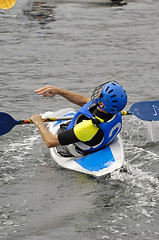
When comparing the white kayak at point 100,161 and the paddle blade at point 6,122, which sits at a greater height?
the paddle blade at point 6,122

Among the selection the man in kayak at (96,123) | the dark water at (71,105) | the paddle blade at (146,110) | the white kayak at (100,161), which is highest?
the man in kayak at (96,123)

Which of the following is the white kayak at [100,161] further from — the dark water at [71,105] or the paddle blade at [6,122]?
the paddle blade at [6,122]

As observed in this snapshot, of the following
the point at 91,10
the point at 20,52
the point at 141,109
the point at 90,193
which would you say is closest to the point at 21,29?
the point at 20,52

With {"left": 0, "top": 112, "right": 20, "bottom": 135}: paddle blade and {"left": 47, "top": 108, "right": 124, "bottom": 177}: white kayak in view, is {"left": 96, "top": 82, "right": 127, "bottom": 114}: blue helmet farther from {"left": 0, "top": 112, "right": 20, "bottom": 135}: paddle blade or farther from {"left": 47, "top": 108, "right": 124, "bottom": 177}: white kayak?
{"left": 0, "top": 112, "right": 20, "bottom": 135}: paddle blade

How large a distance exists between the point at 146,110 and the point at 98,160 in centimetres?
132

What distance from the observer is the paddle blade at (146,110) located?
23.5 ft

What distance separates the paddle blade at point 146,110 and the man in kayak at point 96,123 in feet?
2.99

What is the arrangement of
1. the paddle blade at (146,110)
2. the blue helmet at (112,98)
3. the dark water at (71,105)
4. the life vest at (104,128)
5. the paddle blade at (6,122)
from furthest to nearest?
the paddle blade at (146,110) < the paddle blade at (6,122) < the life vest at (104,128) < the blue helmet at (112,98) < the dark water at (71,105)

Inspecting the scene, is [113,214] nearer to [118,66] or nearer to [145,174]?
[145,174]

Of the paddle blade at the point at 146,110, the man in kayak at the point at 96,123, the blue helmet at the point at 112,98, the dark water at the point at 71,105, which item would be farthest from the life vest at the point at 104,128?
the paddle blade at the point at 146,110

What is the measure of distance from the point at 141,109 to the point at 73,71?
5.09 m

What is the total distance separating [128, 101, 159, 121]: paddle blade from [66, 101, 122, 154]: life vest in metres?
0.88

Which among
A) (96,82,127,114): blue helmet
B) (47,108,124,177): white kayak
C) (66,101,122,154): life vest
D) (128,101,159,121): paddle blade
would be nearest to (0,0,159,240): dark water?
(47,108,124,177): white kayak

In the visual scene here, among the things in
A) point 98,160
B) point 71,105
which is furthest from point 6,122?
point 71,105
